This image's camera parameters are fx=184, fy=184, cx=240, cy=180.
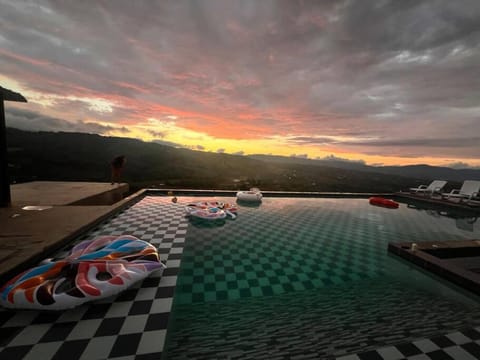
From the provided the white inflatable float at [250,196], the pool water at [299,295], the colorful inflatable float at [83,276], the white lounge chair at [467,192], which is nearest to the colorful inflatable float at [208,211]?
the pool water at [299,295]

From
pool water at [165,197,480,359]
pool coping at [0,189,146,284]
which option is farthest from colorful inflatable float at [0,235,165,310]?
pool water at [165,197,480,359]

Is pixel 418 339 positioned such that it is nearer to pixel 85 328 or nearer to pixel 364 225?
pixel 85 328

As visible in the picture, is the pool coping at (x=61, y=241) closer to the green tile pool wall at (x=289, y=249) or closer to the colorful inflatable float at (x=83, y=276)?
the colorful inflatable float at (x=83, y=276)

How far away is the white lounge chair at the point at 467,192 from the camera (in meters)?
8.71

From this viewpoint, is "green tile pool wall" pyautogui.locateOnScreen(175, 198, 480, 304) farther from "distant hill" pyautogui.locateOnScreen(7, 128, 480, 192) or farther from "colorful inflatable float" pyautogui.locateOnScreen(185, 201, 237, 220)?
"distant hill" pyautogui.locateOnScreen(7, 128, 480, 192)

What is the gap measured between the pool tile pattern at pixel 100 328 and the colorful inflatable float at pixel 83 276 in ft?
0.36

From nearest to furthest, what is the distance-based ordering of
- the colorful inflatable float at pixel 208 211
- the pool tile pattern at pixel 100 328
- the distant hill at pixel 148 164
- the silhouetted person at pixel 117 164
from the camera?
1. the pool tile pattern at pixel 100 328
2. the colorful inflatable float at pixel 208 211
3. the silhouetted person at pixel 117 164
4. the distant hill at pixel 148 164

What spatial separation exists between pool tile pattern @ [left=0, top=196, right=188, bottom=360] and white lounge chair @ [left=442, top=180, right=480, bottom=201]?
43.9 feet

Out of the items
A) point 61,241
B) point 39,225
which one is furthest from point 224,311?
point 39,225

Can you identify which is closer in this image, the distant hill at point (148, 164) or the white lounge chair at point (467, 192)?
the white lounge chair at point (467, 192)

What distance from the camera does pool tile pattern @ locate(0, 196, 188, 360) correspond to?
55.1 inches

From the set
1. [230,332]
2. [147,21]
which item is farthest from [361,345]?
[147,21]

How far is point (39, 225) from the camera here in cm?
337

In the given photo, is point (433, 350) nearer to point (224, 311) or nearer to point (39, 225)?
point (224, 311)
